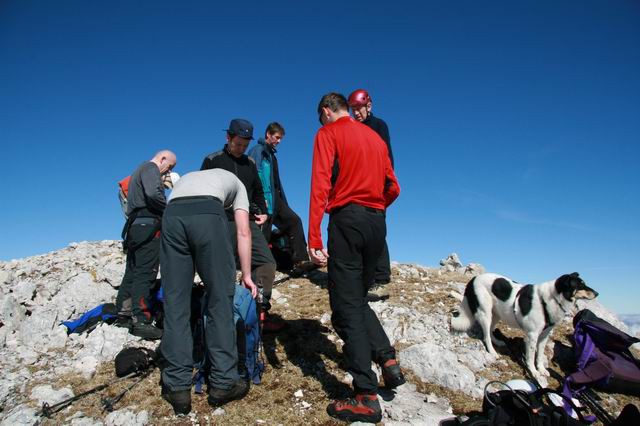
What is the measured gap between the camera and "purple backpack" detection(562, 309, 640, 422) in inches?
203

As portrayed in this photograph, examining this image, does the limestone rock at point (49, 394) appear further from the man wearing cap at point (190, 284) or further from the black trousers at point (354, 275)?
the black trousers at point (354, 275)

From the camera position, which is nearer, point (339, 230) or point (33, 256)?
point (339, 230)

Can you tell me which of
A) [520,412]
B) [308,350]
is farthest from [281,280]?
[520,412]

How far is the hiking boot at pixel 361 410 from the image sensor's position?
342cm

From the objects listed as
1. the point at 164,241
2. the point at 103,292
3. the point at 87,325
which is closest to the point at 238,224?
the point at 164,241

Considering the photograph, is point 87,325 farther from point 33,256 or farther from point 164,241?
point 33,256

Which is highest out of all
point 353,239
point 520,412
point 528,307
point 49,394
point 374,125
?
point 374,125

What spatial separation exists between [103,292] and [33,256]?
7265 millimetres

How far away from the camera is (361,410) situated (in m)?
3.44

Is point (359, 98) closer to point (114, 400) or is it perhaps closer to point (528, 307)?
point (528, 307)

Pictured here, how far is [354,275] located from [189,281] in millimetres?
1713

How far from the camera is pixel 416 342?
5.77 metres

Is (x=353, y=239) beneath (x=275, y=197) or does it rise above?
beneath

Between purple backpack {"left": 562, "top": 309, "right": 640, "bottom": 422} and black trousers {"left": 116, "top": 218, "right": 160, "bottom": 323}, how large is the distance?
6.23 m
